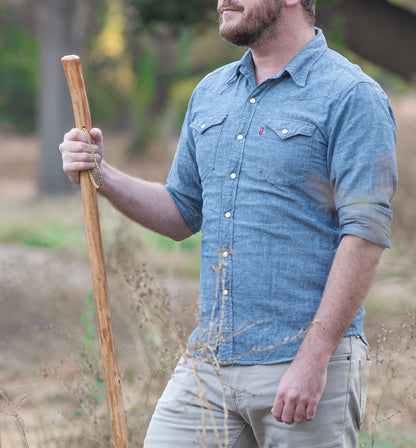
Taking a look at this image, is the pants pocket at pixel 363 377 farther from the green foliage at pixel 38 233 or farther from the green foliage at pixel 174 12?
the green foliage at pixel 38 233

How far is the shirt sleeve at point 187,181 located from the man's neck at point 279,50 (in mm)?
306

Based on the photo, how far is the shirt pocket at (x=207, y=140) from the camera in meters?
2.26

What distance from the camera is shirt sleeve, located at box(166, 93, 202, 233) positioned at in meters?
2.48

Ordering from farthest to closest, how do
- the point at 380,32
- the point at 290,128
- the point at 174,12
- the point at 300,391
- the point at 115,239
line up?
the point at 380,32, the point at 174,12, the point at 115,239, the point at 290,128, the point at 300,391

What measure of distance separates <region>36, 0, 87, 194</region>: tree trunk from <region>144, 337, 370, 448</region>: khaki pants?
39.0ft

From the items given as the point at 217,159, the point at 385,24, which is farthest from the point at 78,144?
the point at 385,24

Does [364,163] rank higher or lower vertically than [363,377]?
higher

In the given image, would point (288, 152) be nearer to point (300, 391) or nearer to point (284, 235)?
point (284, 235)

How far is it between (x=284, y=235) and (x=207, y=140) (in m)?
0.38

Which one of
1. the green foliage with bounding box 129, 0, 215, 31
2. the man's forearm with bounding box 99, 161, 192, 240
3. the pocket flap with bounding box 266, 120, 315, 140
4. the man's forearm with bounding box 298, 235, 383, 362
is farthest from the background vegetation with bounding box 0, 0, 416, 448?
the pocket flap with bounding box 266, 120, 315, 140

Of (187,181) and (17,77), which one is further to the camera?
(17,77)

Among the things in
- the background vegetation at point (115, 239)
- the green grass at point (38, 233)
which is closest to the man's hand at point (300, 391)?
the background vegetation at point (115, 239)

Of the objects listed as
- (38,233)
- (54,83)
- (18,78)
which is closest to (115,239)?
(38,233)

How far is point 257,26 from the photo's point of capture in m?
2.19
